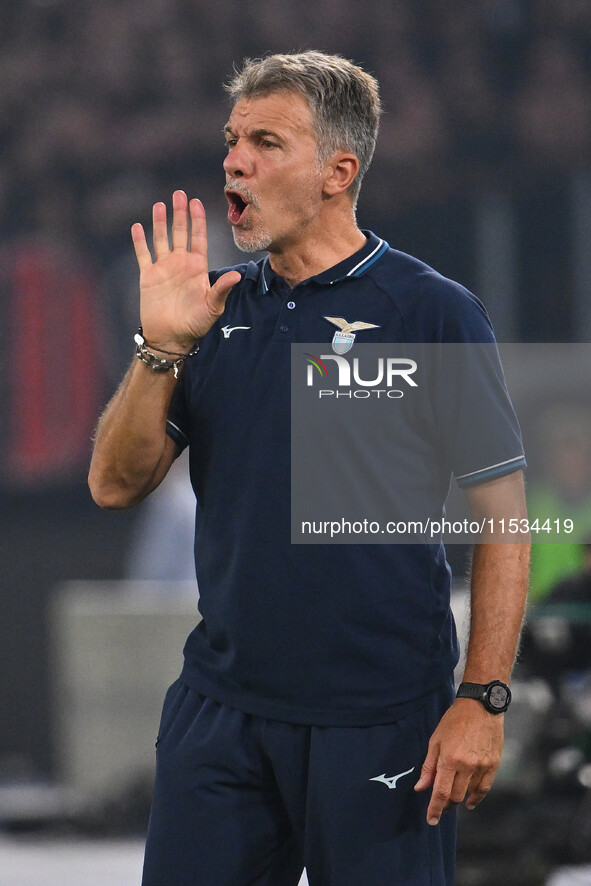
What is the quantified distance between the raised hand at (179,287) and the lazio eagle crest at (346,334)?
19 centimetres

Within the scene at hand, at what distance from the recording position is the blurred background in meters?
5.34

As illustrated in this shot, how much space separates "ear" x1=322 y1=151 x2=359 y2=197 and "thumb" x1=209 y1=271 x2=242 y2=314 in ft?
0.94

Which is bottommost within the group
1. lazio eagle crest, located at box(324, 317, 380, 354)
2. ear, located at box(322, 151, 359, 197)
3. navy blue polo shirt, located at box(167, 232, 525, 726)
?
navy blue polo shirt, located at box(167, 232, 525, 726)

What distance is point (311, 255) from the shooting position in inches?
82.3

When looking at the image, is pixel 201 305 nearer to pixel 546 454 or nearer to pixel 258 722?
pixel 258 722

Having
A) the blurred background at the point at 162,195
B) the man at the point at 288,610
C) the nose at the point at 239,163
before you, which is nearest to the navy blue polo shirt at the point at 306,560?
the man at the point at 288,610

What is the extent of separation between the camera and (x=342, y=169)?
83.6 inches

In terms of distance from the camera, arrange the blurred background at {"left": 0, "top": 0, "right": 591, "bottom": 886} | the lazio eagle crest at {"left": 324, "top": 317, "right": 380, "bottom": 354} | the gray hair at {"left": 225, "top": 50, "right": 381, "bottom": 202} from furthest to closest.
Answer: the blurred background at {"left": 0, "top": 0, "right": 591, "bottom": 886} < the gray hair at {"left": 225, "top": 50, "right": 381, "bottom": 202} < the lazio eagle crest at {"left": 324, "top": 317, "right": 380, "bottom": 354}

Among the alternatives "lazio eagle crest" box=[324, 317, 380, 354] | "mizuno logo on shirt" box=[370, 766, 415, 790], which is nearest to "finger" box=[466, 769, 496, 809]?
"mizuno logo on shirt" box=[370, 766, 415, 790]

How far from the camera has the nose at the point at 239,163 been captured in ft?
6.68

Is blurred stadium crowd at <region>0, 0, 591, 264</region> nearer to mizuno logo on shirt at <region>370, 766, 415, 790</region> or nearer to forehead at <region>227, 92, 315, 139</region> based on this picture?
forehead at <region>227, 92, 315, 139</region>

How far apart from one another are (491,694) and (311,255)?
0.77 metres

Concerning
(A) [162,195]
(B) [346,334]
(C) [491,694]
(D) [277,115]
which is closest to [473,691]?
(C) [491,694]

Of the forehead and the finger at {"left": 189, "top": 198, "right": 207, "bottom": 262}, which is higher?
the forehead
